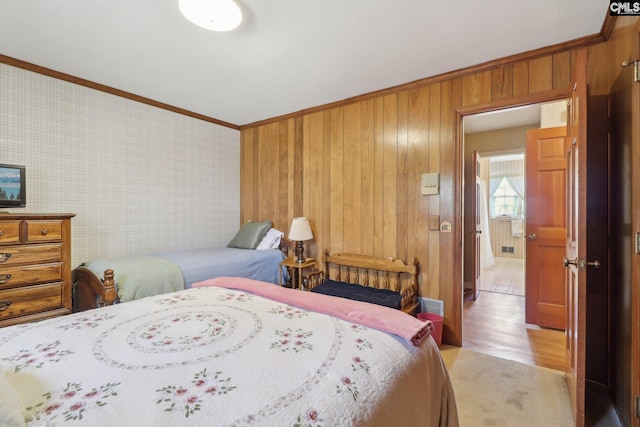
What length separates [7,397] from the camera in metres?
0.64

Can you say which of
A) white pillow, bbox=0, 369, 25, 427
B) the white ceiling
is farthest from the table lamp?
white pillow, bbox=0, 369, 25, 427

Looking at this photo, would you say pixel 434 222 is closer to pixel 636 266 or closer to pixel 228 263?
pixel 636 266

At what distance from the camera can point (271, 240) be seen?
3.68 metres

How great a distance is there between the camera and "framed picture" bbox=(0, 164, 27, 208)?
2.27 m

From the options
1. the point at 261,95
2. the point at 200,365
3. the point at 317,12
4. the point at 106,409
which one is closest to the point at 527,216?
the point at 317,12

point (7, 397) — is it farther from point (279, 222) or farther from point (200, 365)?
point (279, 222)

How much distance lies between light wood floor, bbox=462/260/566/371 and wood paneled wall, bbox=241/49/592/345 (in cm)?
34

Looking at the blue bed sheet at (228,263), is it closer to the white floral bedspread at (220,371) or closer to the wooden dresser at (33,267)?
the wooden dresser at (33,267)

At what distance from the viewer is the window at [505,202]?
6767 millimetres

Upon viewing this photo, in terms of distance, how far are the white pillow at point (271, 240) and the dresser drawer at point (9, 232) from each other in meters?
2.12

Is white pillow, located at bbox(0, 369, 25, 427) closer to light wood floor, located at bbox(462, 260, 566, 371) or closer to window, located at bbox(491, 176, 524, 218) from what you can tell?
light wood floor, located at bbox(462, 260, 566, 371)

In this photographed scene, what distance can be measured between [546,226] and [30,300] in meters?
4.47

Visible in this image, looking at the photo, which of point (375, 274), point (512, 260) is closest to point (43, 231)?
point (375, 274)

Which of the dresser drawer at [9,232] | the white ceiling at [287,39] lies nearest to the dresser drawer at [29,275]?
the dresser drawer at [9,232]
